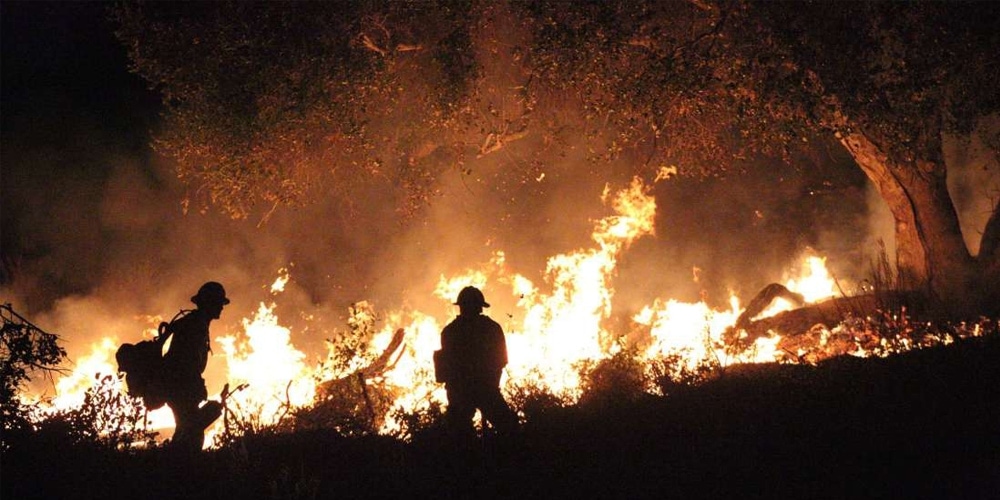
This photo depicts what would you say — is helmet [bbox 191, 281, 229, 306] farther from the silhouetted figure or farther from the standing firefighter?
the standing firefighter

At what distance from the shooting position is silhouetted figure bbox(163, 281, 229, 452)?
255 inches

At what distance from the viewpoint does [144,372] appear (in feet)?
20.8

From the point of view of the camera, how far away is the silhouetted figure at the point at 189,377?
6480mm

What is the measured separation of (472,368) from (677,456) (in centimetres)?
206

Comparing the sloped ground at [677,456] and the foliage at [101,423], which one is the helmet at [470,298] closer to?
the sloped ground at [677,456]

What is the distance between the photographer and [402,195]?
52.1 ft

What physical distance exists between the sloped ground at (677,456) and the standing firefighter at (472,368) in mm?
296

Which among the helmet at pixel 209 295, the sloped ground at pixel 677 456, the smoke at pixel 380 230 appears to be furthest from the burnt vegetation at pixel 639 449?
the smoke at pixel 380 230

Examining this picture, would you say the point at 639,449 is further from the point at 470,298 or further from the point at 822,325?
the point at 822,325

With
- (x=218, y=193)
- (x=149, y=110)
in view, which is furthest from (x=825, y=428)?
(x=149, y=110)

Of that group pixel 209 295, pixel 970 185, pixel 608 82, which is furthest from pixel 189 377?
pixel 970 185

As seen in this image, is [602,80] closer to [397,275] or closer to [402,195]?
[402,195]

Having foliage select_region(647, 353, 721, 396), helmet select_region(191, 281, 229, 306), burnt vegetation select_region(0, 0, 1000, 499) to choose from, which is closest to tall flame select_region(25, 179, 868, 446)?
burnt vegetation select_region(0, 0, 1000, 499)

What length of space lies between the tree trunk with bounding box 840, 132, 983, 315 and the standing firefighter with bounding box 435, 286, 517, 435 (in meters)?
7.20
